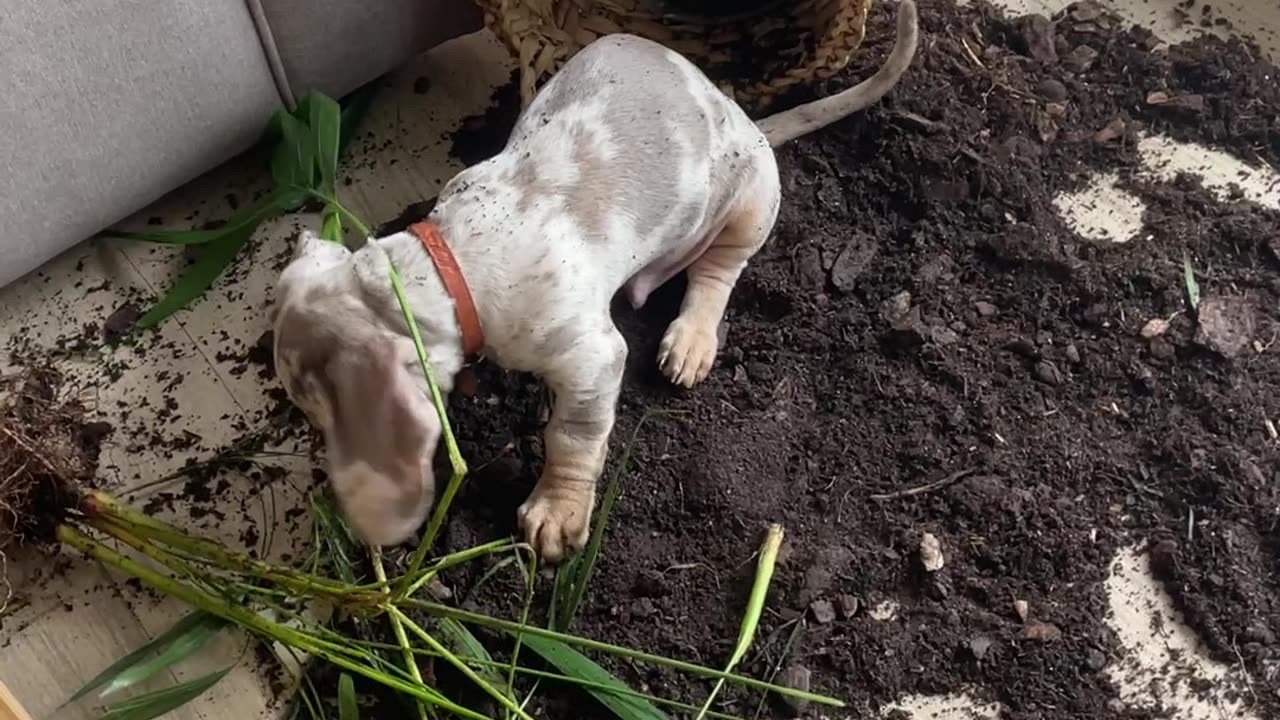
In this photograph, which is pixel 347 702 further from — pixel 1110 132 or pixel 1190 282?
pixel 1110 132

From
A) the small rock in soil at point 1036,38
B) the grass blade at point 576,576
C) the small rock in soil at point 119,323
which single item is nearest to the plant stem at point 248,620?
the grass blade at point 576,576

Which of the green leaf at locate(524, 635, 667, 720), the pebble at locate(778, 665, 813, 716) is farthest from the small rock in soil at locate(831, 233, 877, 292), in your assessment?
the green leaf at locate(524, 635, 667, 720)

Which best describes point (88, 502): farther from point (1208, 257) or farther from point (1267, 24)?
point (1267, 24)

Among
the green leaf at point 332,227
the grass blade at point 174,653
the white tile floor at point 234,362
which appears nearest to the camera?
the grass blade at point 174,653

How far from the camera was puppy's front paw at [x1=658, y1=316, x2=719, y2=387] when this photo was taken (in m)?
2.04

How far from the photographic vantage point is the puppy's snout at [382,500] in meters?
1.57

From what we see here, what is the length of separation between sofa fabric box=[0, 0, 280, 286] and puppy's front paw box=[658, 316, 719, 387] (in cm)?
87

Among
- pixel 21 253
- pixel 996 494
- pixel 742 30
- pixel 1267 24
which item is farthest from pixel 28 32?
pixel 1267 24

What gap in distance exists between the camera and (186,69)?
200cm

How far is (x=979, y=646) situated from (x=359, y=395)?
1.02 meters

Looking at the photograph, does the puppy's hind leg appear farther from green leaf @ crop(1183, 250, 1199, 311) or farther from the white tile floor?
green leaf @ crop(1183, 250, 1199, 311)

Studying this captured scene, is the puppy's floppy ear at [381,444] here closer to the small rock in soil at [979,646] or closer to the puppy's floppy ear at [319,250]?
the puppy's floppy ear at [319,250]

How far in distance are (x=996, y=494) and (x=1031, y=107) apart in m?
0.86

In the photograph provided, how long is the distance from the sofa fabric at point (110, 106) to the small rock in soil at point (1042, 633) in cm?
162
